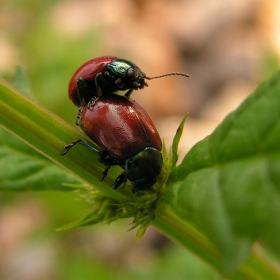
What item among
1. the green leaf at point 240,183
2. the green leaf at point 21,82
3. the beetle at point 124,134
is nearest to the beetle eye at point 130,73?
the beetle at point 124,134

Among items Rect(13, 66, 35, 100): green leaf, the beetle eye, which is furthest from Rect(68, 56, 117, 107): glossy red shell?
Rect(13, 66, 35, 100): green leaf

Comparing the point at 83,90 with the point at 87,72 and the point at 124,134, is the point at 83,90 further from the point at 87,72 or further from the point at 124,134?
the point at 124,134

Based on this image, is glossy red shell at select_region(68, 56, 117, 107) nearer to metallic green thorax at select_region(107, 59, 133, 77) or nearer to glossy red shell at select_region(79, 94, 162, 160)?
metallic green thorax at select_region(107, 59, 133, 77)

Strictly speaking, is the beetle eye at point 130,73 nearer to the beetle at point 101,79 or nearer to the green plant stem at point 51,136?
the beetle at point 101,79

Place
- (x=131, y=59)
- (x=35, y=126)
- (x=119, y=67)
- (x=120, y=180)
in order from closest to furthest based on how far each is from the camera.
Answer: (x=35, y=126) → (x=120, y=180) → (x=119, y=67) → (x=131, y=59)

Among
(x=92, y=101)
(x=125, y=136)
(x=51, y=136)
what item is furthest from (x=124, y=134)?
(x=51, y=136)

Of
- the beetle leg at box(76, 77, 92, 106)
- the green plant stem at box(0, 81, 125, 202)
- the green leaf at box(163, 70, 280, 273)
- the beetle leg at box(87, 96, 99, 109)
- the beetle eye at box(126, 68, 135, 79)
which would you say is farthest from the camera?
the beetle eye at box(126, 68, 135, 79)

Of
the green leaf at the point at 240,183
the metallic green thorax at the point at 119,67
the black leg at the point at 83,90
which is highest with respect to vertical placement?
the green leaf at the point at 240,183
